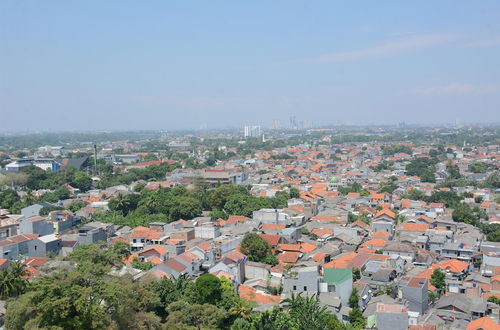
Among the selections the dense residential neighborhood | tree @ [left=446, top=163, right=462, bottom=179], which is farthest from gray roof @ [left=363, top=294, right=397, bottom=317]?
tree @ [left=446, top=163, right=462, bottom=179]

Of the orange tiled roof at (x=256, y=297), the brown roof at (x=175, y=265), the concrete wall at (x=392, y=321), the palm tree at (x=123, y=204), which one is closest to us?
the concrete wall at (x=392, y=321)

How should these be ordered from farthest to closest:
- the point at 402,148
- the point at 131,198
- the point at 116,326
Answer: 1. the point at 402,148
2. the point at 131,198
3. the point at 116,326

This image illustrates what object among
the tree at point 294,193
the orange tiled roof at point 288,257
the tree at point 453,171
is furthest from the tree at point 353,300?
the tree at point 453,171

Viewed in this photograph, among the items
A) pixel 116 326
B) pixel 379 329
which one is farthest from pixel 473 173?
pixel 116 326

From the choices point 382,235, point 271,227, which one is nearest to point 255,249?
point 271,227

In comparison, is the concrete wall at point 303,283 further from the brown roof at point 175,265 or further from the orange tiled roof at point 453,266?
the orange tiled roof at point 453,266

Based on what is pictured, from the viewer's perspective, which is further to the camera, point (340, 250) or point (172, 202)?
point (172, 202)

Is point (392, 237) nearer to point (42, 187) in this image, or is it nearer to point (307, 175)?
point (307, 175)
